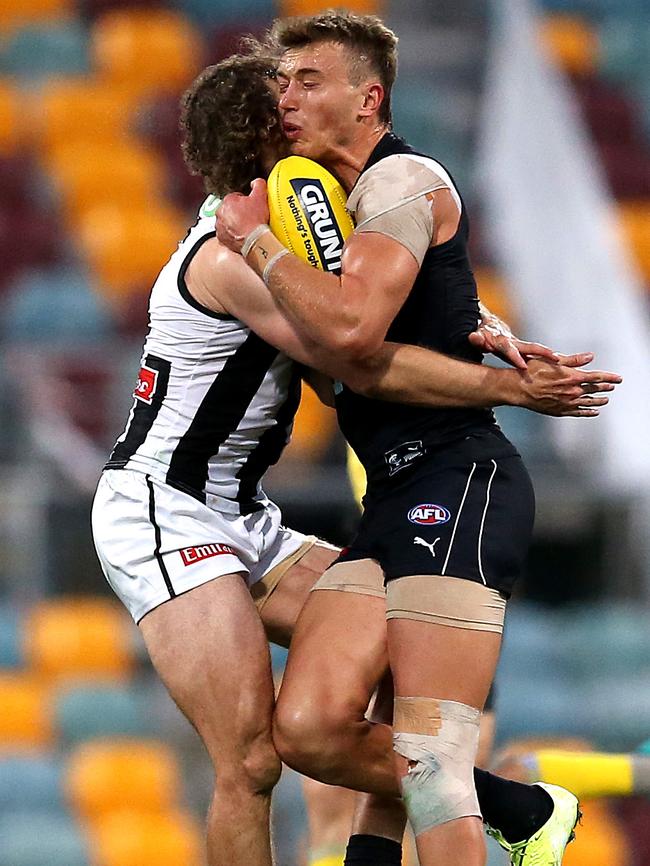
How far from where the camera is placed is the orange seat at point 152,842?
7.05m

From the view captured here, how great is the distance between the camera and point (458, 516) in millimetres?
3938

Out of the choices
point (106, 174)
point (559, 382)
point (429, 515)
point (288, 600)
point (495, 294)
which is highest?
point (559, 382)

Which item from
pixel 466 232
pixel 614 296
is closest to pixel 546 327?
pixel 614 296

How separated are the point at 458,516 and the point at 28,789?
3.94m

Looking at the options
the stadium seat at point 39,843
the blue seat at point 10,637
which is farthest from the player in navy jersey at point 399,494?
the blue seat at point 10,637

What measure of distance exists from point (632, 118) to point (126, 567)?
8.32 metres

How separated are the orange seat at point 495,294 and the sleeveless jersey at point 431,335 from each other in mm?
5723

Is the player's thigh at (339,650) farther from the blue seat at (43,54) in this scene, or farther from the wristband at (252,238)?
the blue seat at (43,54)

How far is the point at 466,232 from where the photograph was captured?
411cm

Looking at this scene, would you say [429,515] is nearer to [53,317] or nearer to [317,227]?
[317,227]

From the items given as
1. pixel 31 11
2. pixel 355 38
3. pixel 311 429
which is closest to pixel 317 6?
pixel 31 11

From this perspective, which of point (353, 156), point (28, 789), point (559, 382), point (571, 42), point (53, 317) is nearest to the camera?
point (559, 382)

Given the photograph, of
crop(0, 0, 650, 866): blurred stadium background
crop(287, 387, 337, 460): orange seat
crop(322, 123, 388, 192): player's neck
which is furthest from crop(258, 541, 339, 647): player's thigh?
crop(287, 387, 337, 460): orange seat

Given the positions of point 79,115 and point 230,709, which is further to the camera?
point 79,115
